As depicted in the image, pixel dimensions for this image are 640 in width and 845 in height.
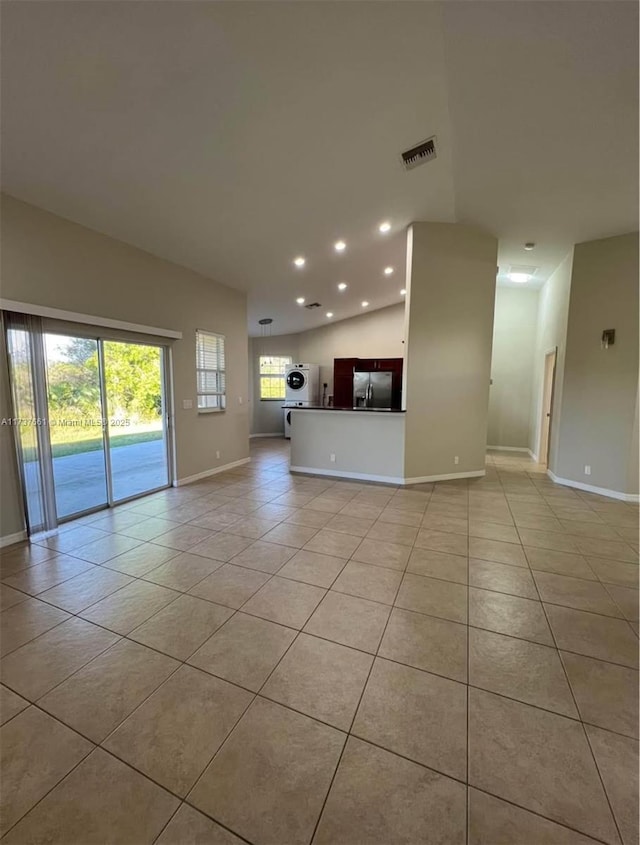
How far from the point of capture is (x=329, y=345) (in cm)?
934

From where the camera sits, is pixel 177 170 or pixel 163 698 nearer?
pixel 163 698

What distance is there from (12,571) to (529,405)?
27.2 ft

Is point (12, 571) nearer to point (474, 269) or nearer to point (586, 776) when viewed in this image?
point (586, 776)

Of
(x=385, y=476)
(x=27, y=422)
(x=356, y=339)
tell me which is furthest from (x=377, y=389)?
(x=27, y=422)

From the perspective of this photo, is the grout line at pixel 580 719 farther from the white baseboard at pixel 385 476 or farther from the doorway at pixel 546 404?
the doorway at pixel 546 404

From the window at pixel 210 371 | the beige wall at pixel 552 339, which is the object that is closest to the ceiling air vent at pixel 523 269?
the beige wall at pixel 552 339

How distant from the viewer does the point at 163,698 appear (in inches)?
63.1

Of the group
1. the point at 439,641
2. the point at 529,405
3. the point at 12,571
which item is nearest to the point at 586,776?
the point at 439,641

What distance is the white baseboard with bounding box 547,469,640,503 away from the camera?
Answer: 438 cm

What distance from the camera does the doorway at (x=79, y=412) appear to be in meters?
3.12

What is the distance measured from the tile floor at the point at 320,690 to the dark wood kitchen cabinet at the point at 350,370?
554 cm

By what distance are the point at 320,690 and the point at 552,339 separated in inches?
246

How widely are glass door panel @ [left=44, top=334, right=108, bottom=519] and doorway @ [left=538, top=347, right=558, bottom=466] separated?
257 inches

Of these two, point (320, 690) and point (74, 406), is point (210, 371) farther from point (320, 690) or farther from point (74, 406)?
point (320, 690)
